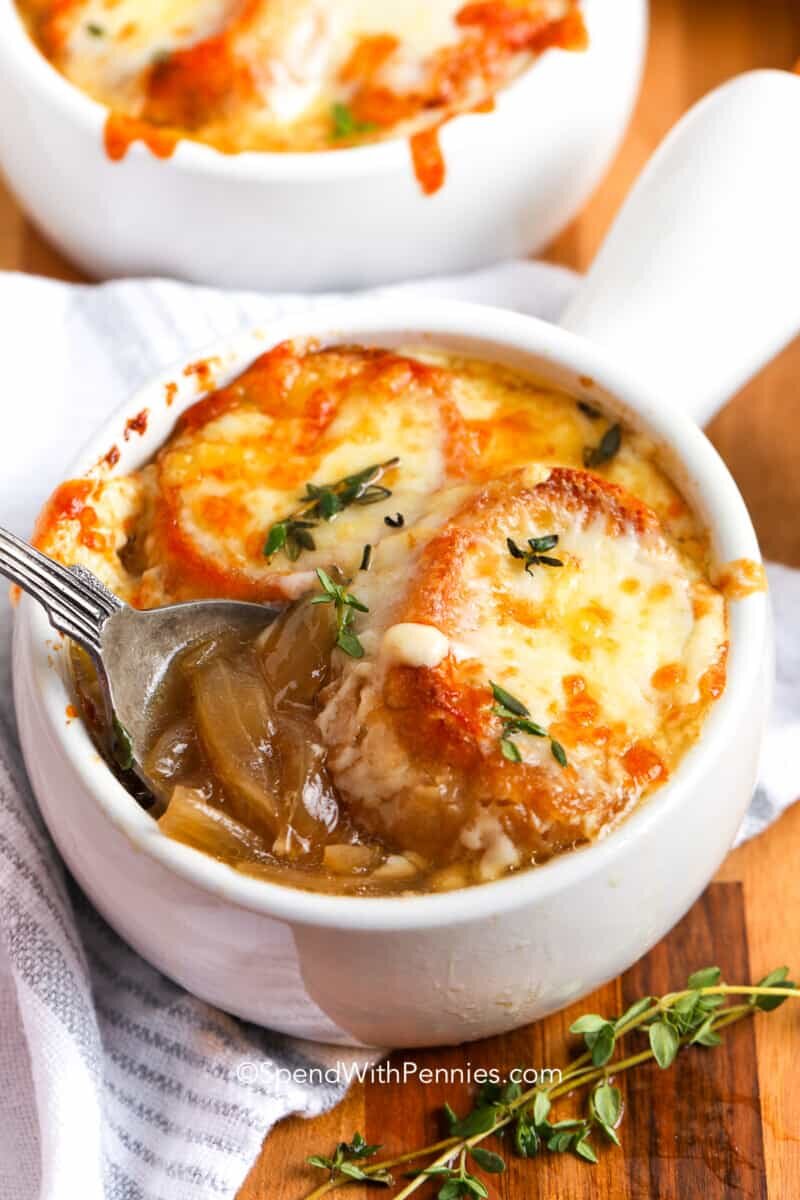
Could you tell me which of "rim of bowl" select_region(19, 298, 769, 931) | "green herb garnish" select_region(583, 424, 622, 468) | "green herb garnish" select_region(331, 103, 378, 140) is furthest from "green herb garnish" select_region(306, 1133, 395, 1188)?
"green herb garnish" select_region(331, 103, 378, 140)

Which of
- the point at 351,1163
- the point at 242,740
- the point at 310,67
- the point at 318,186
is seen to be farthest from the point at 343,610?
the point at 310,67

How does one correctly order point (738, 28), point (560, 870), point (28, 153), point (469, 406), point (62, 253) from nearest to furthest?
point (560, 870)
point (469, 406)
point (28, 153)
point (62, 253)
point (738, 28)

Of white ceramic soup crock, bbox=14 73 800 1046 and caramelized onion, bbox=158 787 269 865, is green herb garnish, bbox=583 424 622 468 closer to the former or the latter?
white ceramic soup crock, bbox=14 73 800 1046

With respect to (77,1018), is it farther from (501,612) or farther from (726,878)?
(726,878)

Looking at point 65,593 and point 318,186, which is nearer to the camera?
point 65,593

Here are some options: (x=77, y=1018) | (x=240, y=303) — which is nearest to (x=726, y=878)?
(x=77, y=1018)

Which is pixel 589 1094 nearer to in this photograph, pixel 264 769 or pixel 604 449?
pixel 264 769
